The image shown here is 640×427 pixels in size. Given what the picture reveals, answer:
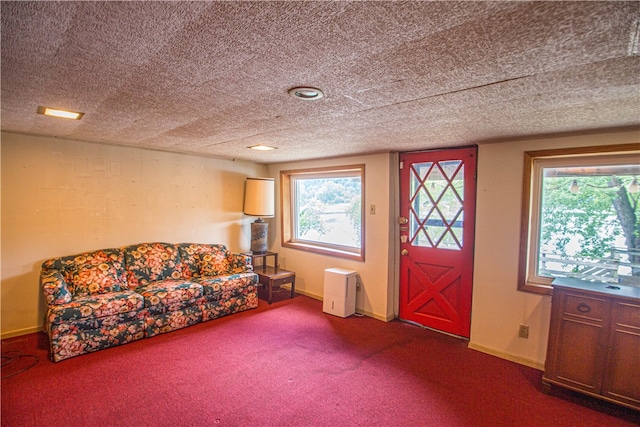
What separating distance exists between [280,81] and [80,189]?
326 centimetres

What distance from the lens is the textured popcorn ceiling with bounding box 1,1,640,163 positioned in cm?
100

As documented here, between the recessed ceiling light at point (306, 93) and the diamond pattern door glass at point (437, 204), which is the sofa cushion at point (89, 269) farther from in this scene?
the diamond pattern door glass at point (437, 204)

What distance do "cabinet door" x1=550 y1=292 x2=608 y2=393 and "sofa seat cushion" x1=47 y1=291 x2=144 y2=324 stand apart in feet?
12.4

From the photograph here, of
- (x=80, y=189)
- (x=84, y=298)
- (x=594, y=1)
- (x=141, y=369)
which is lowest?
(x=141, y=369)

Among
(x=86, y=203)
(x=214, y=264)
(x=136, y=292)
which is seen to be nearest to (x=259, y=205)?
(x=214, y=264)

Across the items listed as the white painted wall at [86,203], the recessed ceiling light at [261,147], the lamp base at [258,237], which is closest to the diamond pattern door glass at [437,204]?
the recessed ceiling light at [261,147]

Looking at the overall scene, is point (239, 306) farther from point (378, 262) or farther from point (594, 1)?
point (594, 1)

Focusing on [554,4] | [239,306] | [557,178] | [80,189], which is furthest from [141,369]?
[557,178]

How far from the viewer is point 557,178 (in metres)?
2.82

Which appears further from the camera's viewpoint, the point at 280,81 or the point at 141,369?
the point at 141,369

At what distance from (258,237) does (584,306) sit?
3873 mm

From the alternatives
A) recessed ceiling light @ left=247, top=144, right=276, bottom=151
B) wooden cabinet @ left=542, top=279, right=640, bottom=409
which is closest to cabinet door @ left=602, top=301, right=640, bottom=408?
wooden cabinet @ left=542, top=279, right=640, bottom=409

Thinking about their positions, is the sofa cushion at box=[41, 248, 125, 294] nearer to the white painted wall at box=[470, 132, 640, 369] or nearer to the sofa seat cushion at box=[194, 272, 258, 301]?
the sofa seat cushion at box=[194, 272, 258, 301]

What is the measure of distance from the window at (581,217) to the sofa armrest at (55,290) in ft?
13.9
